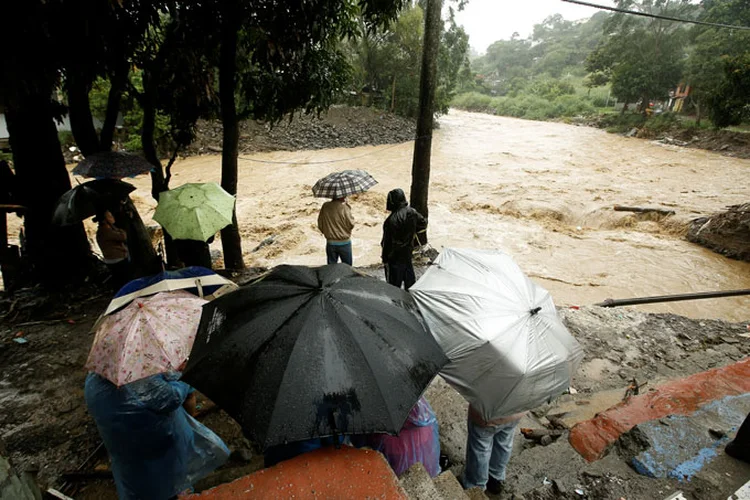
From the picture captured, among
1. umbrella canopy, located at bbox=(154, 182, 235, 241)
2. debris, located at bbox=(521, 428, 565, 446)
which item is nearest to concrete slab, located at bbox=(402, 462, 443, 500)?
debris, located at bbox=(521, 428, 565, 446)

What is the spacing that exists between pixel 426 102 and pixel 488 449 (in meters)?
5.32

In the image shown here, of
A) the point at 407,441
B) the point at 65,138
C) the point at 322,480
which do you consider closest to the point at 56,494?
the point at 322,480

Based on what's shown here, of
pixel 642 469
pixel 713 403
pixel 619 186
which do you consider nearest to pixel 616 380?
pixel 713 403

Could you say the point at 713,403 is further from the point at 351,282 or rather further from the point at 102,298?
the point at 102,298

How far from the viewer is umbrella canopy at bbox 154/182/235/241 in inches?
138

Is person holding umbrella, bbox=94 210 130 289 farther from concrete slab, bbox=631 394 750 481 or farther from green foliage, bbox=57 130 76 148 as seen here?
green foliage, bbox=57 130 76 148

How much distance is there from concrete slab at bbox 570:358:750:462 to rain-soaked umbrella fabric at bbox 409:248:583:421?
2.69 feet

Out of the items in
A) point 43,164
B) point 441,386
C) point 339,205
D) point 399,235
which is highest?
point 43,164

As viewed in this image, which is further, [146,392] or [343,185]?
[343,185]

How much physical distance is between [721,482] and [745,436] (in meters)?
0.28

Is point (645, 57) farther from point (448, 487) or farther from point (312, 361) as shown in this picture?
point (312, 361)

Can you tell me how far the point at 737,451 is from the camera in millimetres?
2043

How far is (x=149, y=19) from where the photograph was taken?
12.6 feet

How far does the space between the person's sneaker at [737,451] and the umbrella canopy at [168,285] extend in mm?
2824
